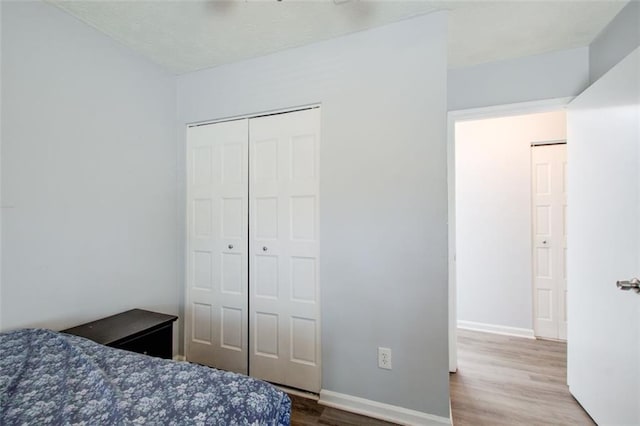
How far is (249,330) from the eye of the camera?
2203 mm

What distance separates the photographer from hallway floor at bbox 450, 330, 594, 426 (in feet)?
5.88

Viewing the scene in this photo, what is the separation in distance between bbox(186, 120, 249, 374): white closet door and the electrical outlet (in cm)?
106

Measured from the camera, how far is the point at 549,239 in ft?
9.89

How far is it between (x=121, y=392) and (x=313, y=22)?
211 cm

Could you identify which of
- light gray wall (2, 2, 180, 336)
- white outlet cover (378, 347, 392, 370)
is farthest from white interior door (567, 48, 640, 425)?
light gray wall (2, 2, 180, 336)

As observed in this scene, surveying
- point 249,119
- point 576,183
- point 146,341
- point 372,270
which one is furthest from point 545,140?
point 146,341

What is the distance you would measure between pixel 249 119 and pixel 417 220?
59.2 inches

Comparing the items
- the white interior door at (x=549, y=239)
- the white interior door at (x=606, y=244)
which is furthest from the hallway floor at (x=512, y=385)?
the white interior door at (x=549, y=239)

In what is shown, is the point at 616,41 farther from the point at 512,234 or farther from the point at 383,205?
the point at 512,234

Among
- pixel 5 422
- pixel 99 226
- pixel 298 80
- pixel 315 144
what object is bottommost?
pixel 5 422

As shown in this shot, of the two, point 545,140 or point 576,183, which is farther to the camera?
point 545,140

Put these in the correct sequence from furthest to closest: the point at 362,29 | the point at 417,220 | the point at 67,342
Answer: the point at 362,29
the point at 417,220
the point at 67,342

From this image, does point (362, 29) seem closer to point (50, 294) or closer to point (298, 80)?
point (298, 80)

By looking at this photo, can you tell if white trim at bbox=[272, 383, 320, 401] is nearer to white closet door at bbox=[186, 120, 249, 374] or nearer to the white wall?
white closet door at bbox=[186, 120, 249, 374]
